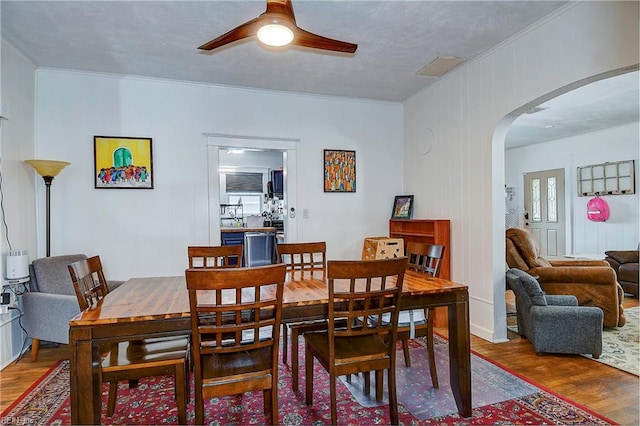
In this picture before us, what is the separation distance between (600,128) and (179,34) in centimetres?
676

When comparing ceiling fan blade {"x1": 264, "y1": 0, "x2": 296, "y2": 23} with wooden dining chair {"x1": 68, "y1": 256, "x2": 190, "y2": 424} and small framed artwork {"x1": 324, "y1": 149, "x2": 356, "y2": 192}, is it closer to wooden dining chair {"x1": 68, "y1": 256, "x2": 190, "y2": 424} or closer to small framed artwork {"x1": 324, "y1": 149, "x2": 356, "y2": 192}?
wooden dining chair {"x1": 68, "y1": 256, "x2": 190, "y2": 424}

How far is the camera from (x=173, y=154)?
4023 millimetres

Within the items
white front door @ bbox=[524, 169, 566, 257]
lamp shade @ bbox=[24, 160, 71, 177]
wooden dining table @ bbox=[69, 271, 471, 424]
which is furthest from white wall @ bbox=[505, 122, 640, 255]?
lamp shade @ bbox=[24, 160, 71, 177]

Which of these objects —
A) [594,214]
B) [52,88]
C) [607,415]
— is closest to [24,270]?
[52,88]

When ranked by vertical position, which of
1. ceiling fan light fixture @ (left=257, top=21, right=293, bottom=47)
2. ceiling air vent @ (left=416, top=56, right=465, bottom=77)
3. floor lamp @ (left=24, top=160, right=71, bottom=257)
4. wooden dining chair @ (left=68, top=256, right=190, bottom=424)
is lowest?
wooden dining chair @ (left=68, top=256, right=190, bottom=424)

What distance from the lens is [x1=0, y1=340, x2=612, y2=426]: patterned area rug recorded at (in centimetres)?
208

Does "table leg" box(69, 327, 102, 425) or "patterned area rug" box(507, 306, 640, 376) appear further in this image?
"patterned area rug" box(507, 306, 640, 376)

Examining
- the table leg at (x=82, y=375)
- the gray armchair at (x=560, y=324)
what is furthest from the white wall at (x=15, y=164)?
the gray armchair at (x=560, y=324)

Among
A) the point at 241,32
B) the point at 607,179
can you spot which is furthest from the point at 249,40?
the point at 607,179

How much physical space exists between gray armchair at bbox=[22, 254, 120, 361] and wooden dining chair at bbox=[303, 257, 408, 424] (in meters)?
2.12

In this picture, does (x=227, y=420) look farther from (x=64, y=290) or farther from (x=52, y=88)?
(x=52, y=88)

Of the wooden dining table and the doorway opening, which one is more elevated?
the doorway opening

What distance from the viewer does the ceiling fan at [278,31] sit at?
194 cm

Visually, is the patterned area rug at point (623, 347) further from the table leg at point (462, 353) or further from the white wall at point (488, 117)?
the table leg at point (462, 353)
